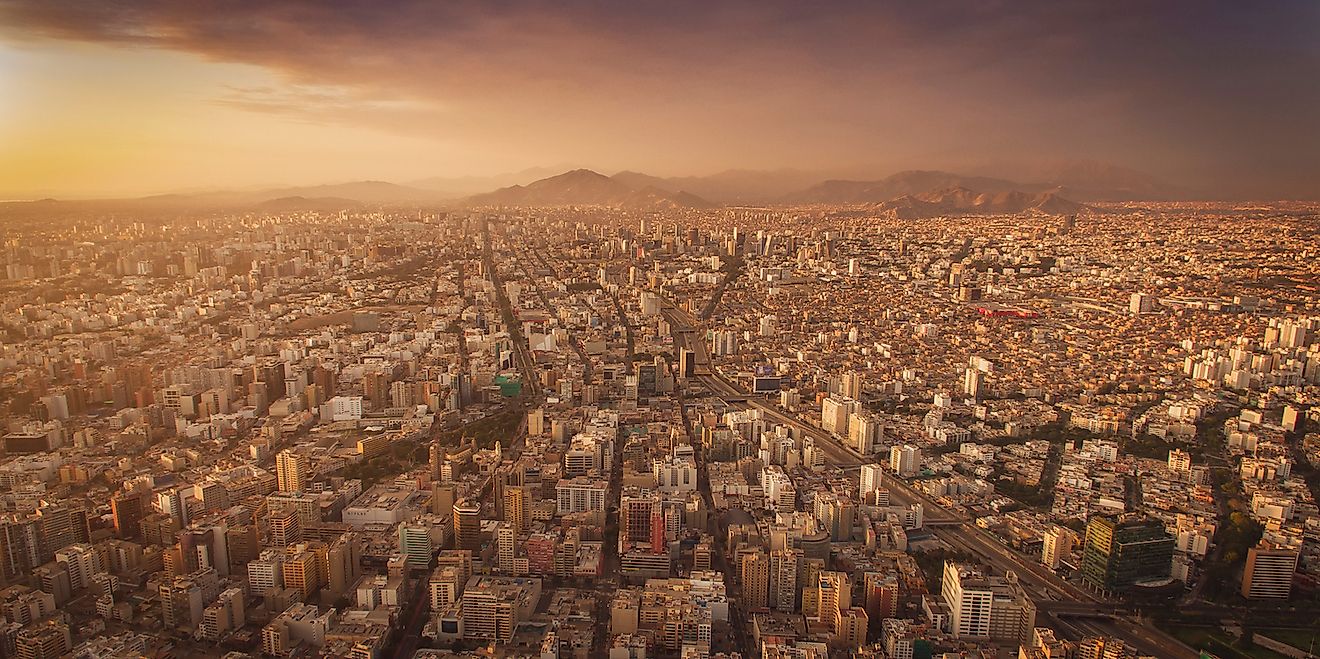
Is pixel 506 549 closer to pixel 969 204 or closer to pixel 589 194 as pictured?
pixel 589 194

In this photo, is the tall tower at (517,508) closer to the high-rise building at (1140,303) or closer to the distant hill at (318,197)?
the distant hill at (318,197)

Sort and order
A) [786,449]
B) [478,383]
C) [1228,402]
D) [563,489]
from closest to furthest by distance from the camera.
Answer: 1. [563,489]
2. [786,449]
3. [1228,402]
4. [478,383]

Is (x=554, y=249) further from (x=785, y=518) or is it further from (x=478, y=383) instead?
(x=785, y=518)

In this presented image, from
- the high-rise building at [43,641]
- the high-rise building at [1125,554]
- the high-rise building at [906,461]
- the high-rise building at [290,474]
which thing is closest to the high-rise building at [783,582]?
the high-rise building at [1125,554]

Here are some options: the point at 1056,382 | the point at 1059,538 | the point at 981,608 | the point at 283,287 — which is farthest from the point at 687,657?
the point at 283,287

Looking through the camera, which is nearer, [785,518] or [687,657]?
[687,657]

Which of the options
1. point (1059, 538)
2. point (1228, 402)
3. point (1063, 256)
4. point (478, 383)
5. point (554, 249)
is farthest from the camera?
point (554, 249)

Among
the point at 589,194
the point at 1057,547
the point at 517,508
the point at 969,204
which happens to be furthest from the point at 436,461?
the point at 969,204

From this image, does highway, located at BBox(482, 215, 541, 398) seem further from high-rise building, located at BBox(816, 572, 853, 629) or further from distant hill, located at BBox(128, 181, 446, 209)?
high-rise building, located at BBox(816, 572, 853, 629)
